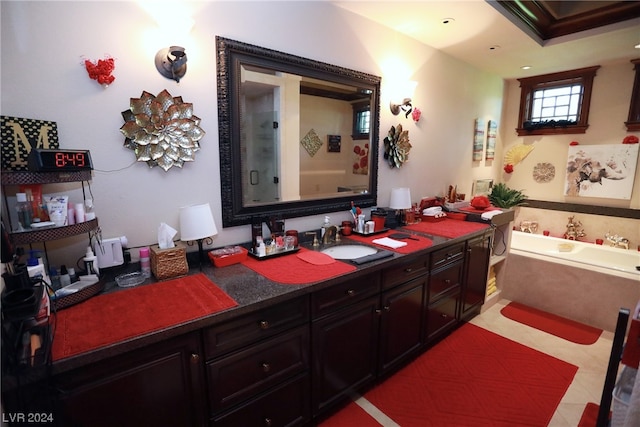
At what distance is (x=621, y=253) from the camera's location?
312 centimetres

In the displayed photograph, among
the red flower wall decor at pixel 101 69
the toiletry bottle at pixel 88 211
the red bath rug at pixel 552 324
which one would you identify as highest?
the red flower wall decor at pixel 101 69

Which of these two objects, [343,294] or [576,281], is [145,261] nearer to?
[343,294]

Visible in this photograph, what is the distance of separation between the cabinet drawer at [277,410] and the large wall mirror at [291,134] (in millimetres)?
917

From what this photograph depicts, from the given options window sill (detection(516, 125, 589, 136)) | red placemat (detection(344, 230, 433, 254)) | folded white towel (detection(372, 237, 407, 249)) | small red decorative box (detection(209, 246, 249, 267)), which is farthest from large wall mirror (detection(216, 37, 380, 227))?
window sill (detection(516, 125, 589, 136))

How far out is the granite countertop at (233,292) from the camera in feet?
3.04

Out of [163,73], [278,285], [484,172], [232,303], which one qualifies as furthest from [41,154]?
[484,172]

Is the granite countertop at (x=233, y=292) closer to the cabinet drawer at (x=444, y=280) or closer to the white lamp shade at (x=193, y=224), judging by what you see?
the white lamp shade at (x=193, y=224)

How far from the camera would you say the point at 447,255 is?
2.25 m

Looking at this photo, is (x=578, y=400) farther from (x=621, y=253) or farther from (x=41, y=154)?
(x=41, y=154)

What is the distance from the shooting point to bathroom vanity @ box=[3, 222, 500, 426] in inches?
38.4

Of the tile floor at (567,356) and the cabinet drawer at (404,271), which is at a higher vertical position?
the cabinet drawer at (404,271)

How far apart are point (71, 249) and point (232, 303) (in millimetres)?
809

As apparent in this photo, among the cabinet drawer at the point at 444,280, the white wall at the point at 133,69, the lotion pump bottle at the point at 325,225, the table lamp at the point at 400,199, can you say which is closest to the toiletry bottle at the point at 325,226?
the lotion pump bottle at the point at 325,225

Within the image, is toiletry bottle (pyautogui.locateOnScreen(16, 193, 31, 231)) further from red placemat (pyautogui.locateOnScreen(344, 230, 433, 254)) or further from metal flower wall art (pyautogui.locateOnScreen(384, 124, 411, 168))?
metal flower wall art (pyautogui.locateOnScreen(384, 124, 411, 168))
